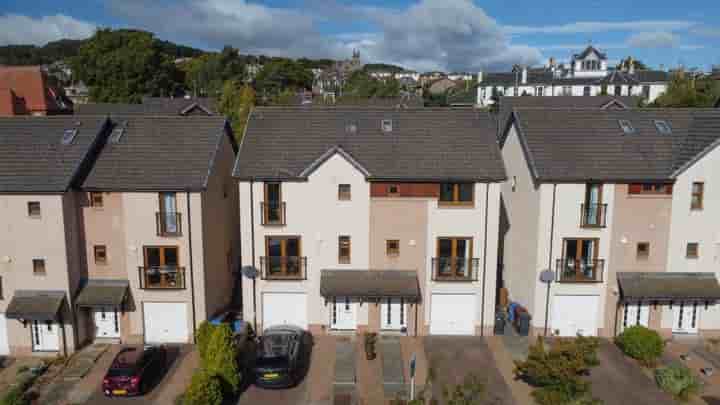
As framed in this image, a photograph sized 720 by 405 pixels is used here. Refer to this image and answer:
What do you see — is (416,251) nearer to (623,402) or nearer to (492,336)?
(492,336)

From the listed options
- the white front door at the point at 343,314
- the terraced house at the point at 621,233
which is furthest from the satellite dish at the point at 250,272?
the terraced house at the point at 621,233

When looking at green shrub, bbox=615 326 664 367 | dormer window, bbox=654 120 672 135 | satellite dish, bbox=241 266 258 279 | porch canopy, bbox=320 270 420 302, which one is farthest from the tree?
green shrub, bbox=615 326 664 367

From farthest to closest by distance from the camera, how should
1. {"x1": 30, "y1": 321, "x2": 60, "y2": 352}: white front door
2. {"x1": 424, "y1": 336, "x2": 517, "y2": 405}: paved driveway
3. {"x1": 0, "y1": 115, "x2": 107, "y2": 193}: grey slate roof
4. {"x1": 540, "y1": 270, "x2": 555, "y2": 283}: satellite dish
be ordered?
1. {"x1": 540, "y1": 270, "x2": 555, "y2": 283}: satellite dish
2. {"x1": 30, "y1": 321, "x2": 60, "y2": 352}: white front door
3. {"x1": 0, "y1": 115, "x2": 107, "y2": 193}: grey slate roof
4. {"x1": 424, "y1": 336, "x2": 517, "y2": 405}: paved driveway

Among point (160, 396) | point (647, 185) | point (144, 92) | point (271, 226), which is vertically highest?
point (144, 92)

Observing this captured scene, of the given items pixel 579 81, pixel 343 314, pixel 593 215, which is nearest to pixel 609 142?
pixel 593 215

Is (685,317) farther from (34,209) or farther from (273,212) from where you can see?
(34,209)

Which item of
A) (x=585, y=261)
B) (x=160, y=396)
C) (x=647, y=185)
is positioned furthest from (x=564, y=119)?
(x=160, y=396)

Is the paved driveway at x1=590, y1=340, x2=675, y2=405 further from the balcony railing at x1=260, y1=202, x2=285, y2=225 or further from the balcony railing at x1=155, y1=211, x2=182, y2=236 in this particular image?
the balcony railing at x1=155, y1=211, x2=182, y2=236
